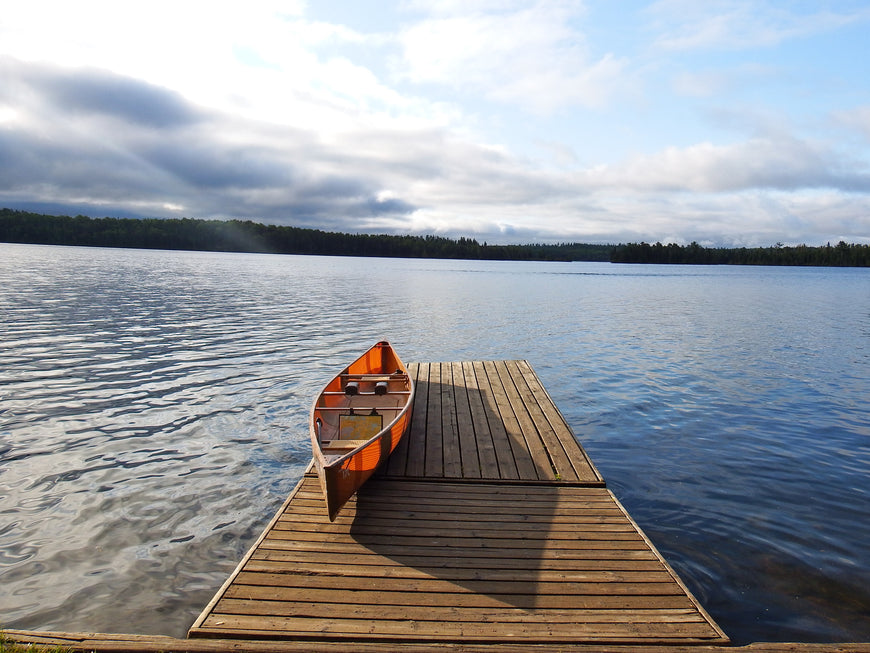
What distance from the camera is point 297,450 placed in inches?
386

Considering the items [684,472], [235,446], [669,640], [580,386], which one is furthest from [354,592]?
[580,386]

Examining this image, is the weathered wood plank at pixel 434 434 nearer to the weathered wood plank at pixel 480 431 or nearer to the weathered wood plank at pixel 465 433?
the weathered wood plank at pixel 465 433

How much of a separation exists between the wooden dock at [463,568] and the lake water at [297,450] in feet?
3.38

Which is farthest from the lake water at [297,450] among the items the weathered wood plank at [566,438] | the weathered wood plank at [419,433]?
the weathered wood plank at [419,433]

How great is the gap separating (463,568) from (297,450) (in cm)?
545

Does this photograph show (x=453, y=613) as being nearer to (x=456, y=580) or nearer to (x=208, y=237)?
(x=456, y=580)

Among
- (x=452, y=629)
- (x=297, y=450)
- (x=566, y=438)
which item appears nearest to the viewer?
(x=452, y=629)

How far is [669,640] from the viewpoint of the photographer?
4.19 metres

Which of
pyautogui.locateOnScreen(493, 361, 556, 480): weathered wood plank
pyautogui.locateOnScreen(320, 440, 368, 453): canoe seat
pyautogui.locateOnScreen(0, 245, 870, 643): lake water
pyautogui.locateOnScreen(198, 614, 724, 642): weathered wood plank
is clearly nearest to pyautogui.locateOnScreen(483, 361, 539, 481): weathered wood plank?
pyautogui.locateOnScreen(493, 361, 556, 480): weathered wood plank

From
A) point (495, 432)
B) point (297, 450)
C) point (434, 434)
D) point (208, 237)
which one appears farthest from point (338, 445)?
point (208, 237)

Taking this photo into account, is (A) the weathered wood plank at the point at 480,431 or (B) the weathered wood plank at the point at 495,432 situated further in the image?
(A) the weathered wood plank at the point at 480,431

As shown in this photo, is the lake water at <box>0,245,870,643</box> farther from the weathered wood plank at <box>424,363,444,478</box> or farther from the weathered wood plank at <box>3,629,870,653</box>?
the weathered wood plank at <box>424,363,444,478</box>

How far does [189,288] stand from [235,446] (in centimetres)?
3455

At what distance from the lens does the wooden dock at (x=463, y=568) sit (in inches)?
166
